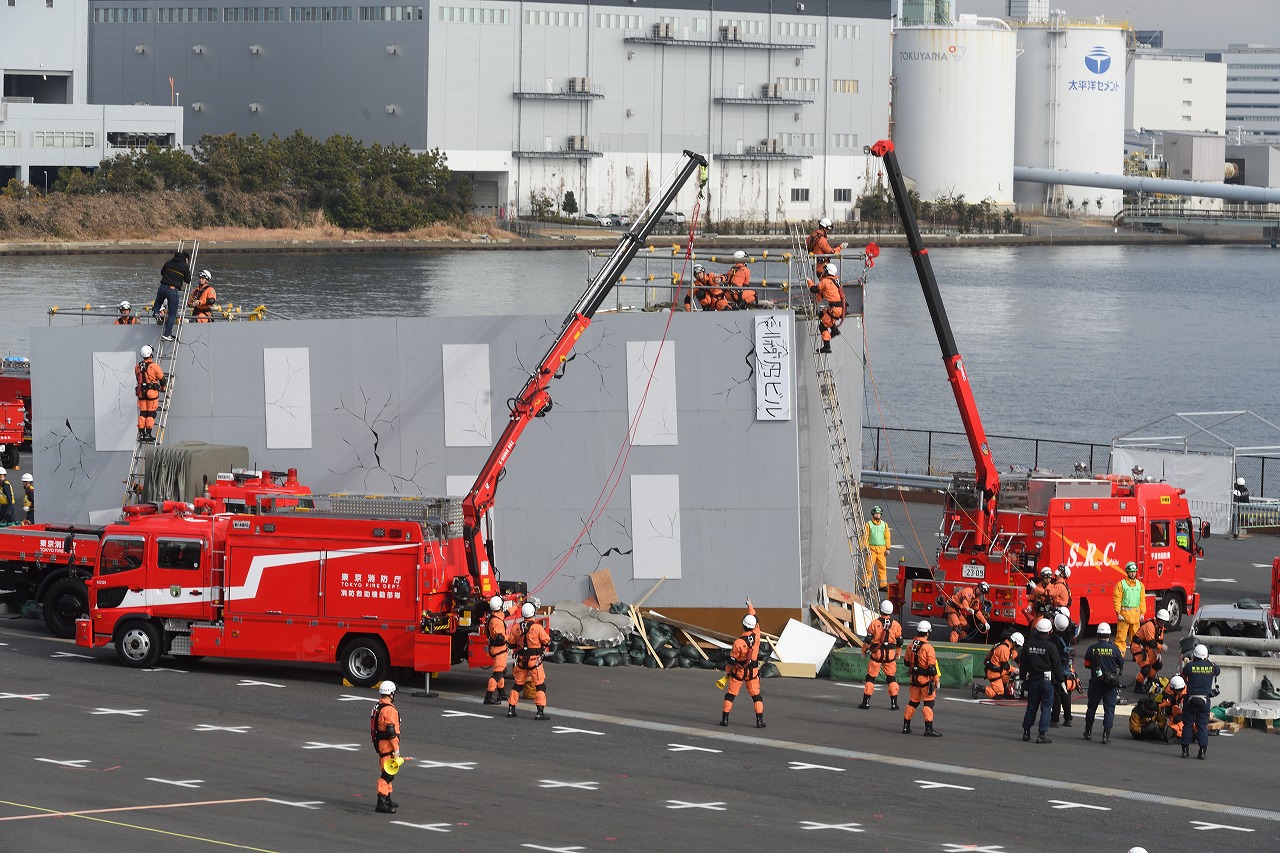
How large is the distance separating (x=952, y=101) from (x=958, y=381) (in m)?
140

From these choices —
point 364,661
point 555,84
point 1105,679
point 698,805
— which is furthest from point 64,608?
point 555,84

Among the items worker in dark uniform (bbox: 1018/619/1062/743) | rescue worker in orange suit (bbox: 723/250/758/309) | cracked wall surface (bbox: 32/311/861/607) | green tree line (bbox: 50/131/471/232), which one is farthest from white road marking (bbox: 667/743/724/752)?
green tree line (bbox: 50/131/471/232)

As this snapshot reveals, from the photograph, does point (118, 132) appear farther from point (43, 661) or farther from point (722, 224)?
point (43, 661)

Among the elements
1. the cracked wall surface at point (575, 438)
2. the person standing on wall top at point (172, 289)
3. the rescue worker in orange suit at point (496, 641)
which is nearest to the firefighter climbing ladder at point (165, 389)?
the person standing on wall top at point (172, 289)

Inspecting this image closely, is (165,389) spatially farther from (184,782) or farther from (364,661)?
(184,782)

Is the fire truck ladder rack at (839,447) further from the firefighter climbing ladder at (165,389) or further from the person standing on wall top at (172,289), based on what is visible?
the person standing on wall top at (172,289)

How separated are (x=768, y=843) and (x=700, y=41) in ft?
406

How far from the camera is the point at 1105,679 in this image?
900 inches

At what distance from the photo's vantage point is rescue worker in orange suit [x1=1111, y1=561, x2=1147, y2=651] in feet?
91.1

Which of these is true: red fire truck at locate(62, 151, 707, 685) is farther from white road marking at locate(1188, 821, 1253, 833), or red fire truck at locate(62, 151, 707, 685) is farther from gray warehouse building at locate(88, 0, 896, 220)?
Answer: gray warehouse building at locate(88, 0, 896, 220)

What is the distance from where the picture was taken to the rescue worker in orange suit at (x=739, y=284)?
30359 mm

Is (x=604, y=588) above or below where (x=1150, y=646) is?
above

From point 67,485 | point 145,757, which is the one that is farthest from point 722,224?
point 145,757

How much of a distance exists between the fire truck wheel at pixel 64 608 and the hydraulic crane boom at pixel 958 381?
13.7 meters
